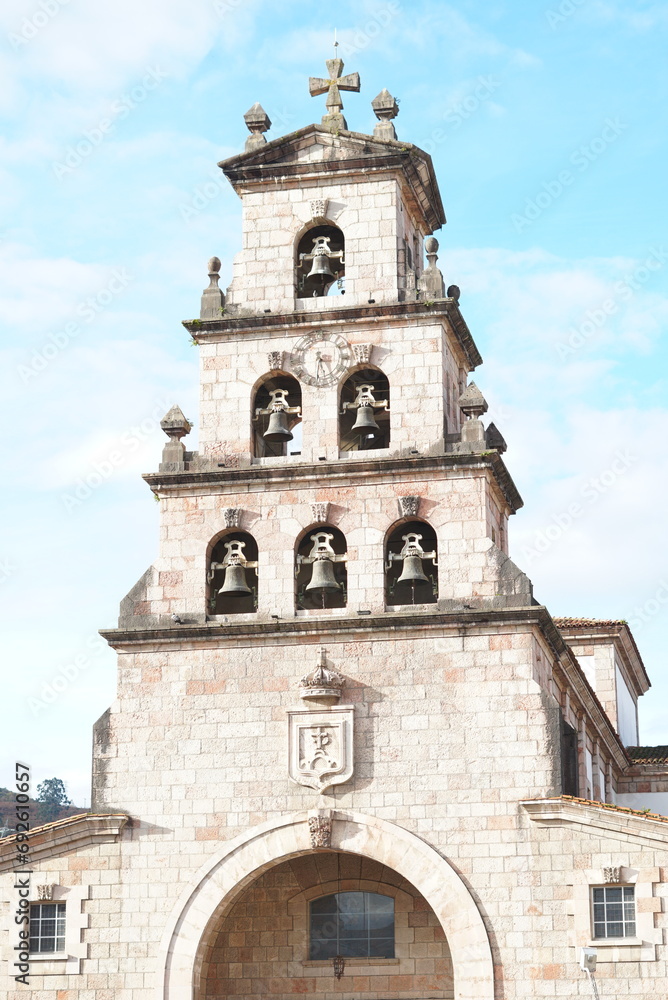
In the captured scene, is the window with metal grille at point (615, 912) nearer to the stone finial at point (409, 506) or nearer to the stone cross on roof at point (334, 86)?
the stone finial at point (409, 506)

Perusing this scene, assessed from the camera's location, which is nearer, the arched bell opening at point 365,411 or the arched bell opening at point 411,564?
the arched bell opening at point 411,564

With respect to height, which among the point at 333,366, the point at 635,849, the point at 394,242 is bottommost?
the point at 635,849

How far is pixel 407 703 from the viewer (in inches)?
947

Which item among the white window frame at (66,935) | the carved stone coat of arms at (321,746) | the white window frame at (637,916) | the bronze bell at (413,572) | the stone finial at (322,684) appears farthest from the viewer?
the bronze bell at (413,572)

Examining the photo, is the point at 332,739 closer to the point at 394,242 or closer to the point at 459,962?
the point at 459,962

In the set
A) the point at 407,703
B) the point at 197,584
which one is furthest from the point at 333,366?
the point at 407,703

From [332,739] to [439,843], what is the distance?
223cm

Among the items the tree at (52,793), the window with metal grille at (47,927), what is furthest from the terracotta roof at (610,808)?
the tree at (52,793)

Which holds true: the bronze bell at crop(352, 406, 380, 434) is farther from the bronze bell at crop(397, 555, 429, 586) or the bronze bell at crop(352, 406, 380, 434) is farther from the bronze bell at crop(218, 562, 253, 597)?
the bronze bell at crop(218, 562, 253, 597)

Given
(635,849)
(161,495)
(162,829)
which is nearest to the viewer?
(635,849)

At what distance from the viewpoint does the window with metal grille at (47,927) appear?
24.0m

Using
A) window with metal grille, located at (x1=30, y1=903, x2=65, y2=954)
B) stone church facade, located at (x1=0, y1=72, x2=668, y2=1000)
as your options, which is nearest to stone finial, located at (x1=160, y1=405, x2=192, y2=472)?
stone church facade, located at (x1=0, y1=72, x2=668, y2=1000)

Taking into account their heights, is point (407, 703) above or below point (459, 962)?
above

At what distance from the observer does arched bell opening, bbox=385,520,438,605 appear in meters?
24.8
